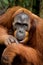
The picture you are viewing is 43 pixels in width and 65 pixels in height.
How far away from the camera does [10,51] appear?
4.40m

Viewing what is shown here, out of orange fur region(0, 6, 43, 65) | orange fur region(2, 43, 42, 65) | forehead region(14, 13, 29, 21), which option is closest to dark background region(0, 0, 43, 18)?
orange fur region(0, 6, 43, 65)

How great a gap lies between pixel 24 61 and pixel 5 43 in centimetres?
32

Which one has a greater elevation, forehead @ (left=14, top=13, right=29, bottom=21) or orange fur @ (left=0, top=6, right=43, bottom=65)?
forehead @ (left=14, top=13, right=29, bottom=21)

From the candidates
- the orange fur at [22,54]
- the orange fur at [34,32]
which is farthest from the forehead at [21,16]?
the orange fur at [22,54]

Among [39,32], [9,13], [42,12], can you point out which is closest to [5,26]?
[9,13]

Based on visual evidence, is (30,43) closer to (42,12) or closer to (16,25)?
(16,25)

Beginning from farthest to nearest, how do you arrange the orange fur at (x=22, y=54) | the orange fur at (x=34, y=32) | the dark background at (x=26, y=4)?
the dark background at (x=26, y=4) < the orange fur at (x=34, y=32) < the orange fur at (x=22, y=54)

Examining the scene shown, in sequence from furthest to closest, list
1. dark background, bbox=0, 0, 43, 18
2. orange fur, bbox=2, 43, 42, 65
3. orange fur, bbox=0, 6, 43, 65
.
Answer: dark background, bbox=0, 0, 43, 18, orange fur, bbox=0, 6, 43, 65, orange fur, bbox=2, 43, 42, 65

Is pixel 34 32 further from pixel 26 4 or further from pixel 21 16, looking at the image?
pixel 26 4

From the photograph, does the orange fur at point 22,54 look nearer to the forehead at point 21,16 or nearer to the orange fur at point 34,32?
the orange fur at point 34,32

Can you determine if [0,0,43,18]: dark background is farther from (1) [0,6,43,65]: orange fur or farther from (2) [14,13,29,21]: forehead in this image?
(2) [14,13,29,21]: forehead

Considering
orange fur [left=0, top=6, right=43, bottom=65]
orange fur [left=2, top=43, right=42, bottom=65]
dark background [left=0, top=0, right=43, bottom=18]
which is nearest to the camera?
orange fur [left=2, top=43, right=42, bottom=65]

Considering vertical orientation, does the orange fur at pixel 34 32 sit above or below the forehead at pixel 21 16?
below

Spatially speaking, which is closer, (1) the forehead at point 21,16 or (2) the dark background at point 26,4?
(1) the forehead at point 21,16
